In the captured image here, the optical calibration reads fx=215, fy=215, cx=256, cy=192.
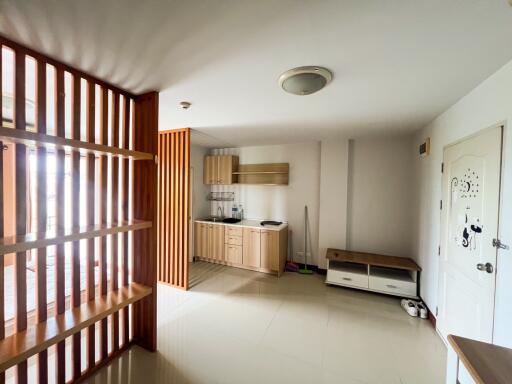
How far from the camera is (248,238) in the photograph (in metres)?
3.99

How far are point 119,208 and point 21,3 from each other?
4.64ft

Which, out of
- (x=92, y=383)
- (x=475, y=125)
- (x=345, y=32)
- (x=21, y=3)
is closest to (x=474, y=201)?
(x=475, y=125)

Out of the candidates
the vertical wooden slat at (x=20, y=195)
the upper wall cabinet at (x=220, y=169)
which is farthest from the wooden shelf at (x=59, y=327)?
the upper wall cabinet at (x=220, y=169)

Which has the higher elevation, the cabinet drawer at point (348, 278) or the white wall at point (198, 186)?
the white wall at point (198, 186)

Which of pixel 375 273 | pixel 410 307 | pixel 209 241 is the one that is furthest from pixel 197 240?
pixel 410 307

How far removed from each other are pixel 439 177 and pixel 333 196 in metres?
1.60

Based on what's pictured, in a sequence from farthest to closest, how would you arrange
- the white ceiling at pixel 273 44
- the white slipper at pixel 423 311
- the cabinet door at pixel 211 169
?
the cabinet door at pixel 211 169 < the white slipper at pixel 423 311 < the white ceiling at pixel 273 44

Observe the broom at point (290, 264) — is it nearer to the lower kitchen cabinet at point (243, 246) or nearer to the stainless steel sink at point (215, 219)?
the lower kitchen cabinet at point (243, 246)

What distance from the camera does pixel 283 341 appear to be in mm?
2180

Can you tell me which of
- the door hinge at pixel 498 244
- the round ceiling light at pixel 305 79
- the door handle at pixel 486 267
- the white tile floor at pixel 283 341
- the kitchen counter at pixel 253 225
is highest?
the round ceiling light at pixel 305 79

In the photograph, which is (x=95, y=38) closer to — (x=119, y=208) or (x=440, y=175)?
(x=119, y=208)

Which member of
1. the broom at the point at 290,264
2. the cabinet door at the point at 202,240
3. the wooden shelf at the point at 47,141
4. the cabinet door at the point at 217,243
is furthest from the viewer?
the cabinet door at the point at 202,240

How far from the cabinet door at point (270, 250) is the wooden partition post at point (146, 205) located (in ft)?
7.01

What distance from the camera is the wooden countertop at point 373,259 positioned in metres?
3.01
